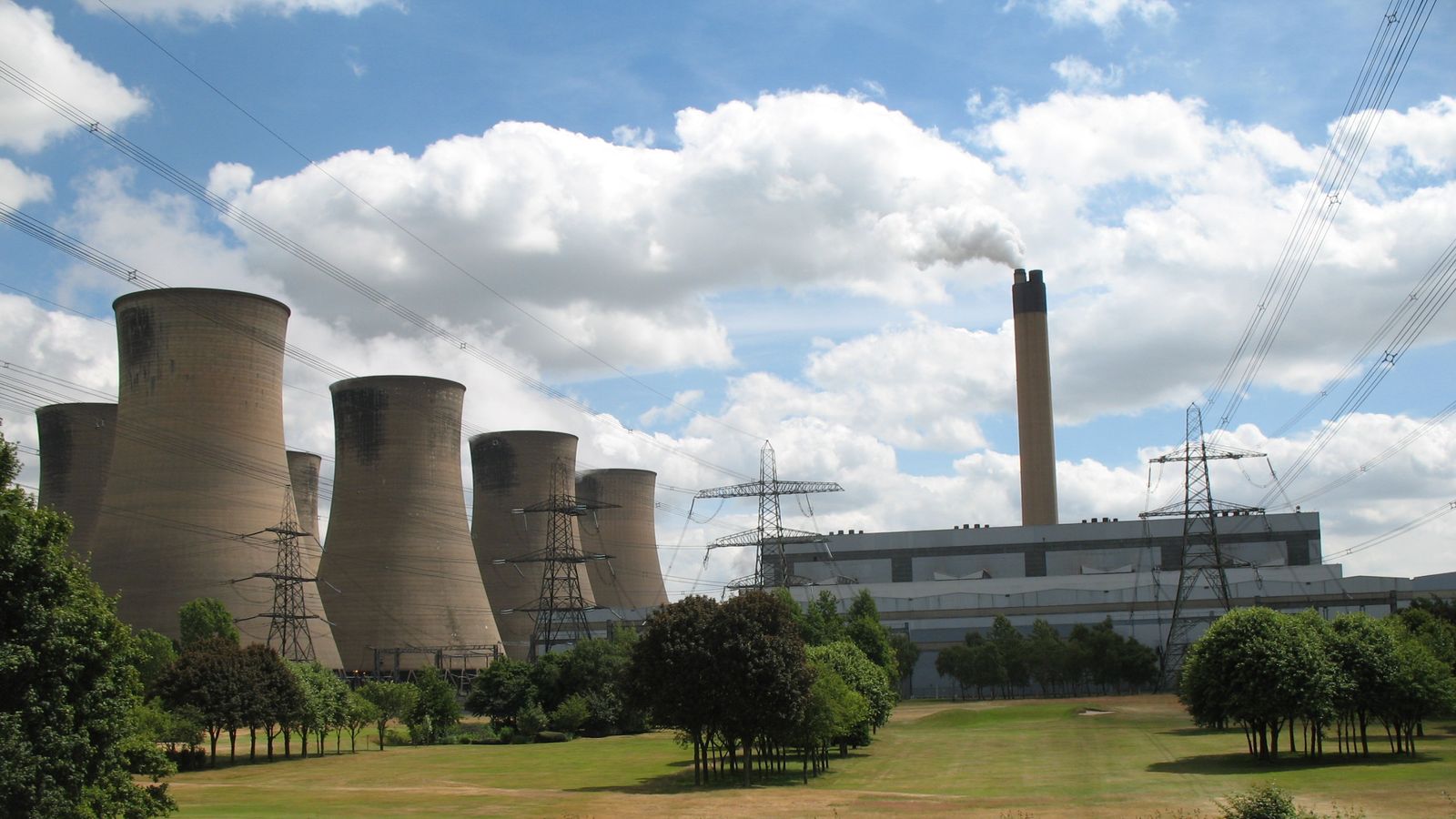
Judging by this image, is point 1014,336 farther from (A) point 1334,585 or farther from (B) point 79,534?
(B) point 79,534

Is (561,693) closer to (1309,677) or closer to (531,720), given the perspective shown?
(531,720)

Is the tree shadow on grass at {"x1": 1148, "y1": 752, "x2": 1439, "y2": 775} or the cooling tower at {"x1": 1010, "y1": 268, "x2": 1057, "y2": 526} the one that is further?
the cooling tower at {"x1": 1010, "y1": 268, "x2": 1057, "y2": 526}

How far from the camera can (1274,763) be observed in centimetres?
3000

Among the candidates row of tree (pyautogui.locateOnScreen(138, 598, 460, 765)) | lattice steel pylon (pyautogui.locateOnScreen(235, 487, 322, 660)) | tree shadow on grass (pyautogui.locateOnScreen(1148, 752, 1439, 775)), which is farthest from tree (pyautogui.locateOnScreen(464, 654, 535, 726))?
tree shadow on grass (pyautogui.locateOnScreen(1148, 752, 1439, 775))

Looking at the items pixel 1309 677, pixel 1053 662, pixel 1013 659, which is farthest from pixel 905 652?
pixel 1309 677

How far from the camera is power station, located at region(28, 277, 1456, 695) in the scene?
A: 1871 inches

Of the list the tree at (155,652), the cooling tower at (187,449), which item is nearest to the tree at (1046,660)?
the cooling tower at (187,449)

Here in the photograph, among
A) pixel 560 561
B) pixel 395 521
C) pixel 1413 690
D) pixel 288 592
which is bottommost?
pixel 1413 690

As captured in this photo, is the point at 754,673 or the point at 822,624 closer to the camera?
the point at 754,673

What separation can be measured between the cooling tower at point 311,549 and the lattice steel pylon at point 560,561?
9777 millimetres

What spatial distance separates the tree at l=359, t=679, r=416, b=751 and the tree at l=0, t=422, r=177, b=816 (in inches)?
1305

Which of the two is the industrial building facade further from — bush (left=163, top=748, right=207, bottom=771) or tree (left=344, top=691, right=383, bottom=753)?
bush (left=163, top=748, right=207, bottom=771)

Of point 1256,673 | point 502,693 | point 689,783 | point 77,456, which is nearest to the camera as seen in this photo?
point 1256,673

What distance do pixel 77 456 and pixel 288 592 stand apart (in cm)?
1723
